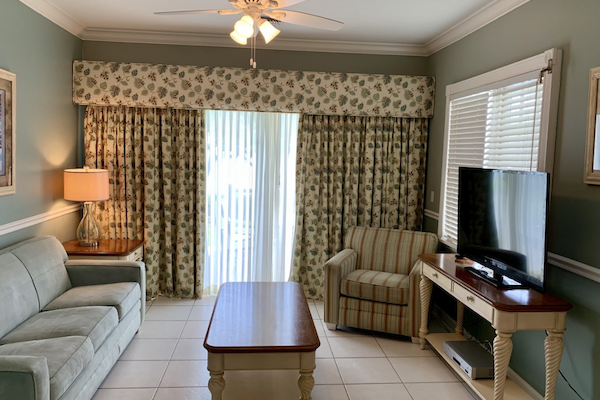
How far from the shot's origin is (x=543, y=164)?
109 inches

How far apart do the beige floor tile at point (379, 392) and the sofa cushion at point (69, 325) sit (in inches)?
63.9

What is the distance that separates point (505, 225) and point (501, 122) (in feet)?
3.06

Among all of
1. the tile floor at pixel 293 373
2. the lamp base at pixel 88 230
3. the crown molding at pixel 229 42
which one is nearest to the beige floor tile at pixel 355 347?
the tile floor at pixel 293 373

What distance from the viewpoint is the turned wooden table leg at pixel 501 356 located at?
7.97ft

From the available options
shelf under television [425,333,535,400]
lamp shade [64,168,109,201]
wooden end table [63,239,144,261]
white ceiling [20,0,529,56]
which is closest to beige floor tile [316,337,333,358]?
shelf under television [425,333,535,400]

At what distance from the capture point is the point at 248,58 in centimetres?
456

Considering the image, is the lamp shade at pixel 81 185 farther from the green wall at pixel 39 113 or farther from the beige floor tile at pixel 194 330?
the beige floor tile at pixel 194 330

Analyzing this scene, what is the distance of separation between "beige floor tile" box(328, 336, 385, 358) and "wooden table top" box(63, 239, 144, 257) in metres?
1.95

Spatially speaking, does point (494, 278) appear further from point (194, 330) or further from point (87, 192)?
point (87, 192)

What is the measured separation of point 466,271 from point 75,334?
2495 mm

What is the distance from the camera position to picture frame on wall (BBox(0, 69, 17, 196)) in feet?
10.3

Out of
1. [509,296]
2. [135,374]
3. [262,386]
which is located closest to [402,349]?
[262,386]

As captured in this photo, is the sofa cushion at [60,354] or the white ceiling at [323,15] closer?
the sofa cushion at [60,354]

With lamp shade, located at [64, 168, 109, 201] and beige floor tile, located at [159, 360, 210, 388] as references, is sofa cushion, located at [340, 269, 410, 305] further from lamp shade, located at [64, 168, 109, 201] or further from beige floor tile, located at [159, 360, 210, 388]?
lamp shade, located at [64, 168, 109, 201]
